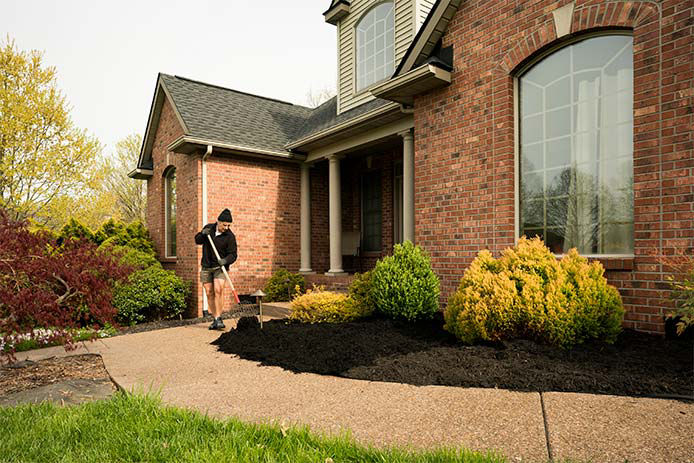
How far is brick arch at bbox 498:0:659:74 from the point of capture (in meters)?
4.56

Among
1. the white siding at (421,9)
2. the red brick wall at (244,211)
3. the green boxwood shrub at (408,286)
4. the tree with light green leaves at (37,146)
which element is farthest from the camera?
the tree with light green leaves at (37,146)

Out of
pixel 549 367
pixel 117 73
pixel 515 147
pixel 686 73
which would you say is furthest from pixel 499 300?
pixel 117 73

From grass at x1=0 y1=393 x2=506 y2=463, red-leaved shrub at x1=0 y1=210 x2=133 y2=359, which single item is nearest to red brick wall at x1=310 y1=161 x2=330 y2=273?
red-leaved shrub at x1=0 y1=210 x2=133 y2=359

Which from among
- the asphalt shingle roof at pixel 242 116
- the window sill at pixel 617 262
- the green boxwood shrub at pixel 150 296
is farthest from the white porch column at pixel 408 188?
the green boxwood shrub at pixel 150 296

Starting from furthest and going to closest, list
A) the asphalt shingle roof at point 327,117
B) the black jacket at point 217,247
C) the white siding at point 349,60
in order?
1. the white siding at point 349,60
2. the asphalt shingle roof at point 327,117
3. the black jacket at point 217,247

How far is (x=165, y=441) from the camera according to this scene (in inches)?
105

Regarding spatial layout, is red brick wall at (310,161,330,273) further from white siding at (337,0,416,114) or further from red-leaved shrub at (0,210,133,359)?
red-leaved shrub at (0,210,133,359)

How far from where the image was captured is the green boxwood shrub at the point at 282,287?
9805 mm

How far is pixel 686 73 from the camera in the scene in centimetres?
423

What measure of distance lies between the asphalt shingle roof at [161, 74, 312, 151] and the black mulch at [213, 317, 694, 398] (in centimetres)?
579

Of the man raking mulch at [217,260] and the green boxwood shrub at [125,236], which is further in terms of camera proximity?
the green boxwood shrub at [125,236]

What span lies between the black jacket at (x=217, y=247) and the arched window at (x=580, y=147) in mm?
4518

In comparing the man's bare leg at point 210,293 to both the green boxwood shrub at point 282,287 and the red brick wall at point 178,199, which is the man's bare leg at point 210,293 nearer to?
the green boxwood shrub at point 282,287

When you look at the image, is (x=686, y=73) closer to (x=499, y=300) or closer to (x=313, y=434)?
(x=499, y=300)
